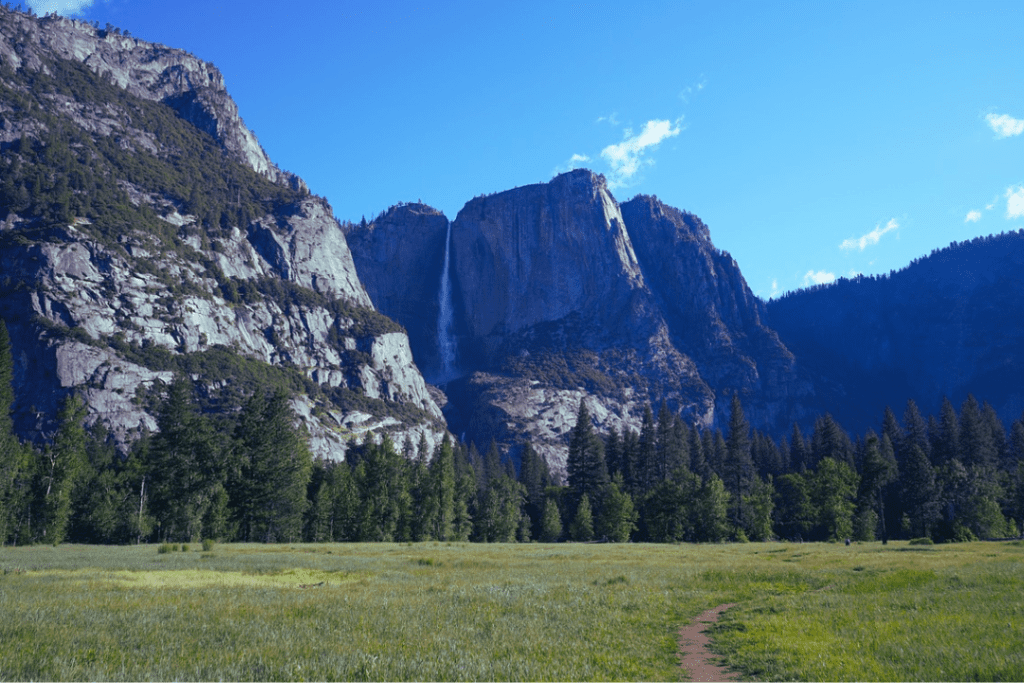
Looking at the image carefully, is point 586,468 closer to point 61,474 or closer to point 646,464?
point 646,464

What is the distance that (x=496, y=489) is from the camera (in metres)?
113

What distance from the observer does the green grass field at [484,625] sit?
1412 centimetres

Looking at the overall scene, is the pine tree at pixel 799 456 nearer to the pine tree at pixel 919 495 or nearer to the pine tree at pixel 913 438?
the pine tree at pixel 913 438

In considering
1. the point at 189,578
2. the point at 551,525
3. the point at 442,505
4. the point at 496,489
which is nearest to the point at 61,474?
the point at 442,505

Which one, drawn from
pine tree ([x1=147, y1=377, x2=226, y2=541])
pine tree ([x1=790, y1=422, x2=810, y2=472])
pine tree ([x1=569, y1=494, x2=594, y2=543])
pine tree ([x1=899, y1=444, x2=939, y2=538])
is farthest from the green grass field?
pine tree ([x1=790, y1=422, x2=810, y2=472])

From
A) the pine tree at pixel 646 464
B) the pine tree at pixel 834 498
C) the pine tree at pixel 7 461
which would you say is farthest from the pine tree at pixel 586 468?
the pine tree at pixel 7 461

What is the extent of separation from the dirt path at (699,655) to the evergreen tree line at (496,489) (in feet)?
221

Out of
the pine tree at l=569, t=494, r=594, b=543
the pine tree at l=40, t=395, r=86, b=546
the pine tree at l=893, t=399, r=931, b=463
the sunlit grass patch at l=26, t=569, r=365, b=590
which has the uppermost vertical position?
the pine tree at l=893, t=399, r=931, b=463

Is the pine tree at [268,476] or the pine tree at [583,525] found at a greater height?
the pine tree at [268,476]

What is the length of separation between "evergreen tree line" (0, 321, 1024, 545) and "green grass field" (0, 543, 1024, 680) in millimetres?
44111

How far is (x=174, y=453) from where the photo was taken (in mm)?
76000

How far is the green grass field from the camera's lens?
1412cm

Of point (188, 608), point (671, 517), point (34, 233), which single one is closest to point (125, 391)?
point (34, 233)

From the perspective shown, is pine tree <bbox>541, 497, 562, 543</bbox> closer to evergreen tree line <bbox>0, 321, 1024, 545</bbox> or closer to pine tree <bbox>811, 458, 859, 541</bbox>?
evergreen tree line <bbox>0, 321, 1024, 545</bbox>
